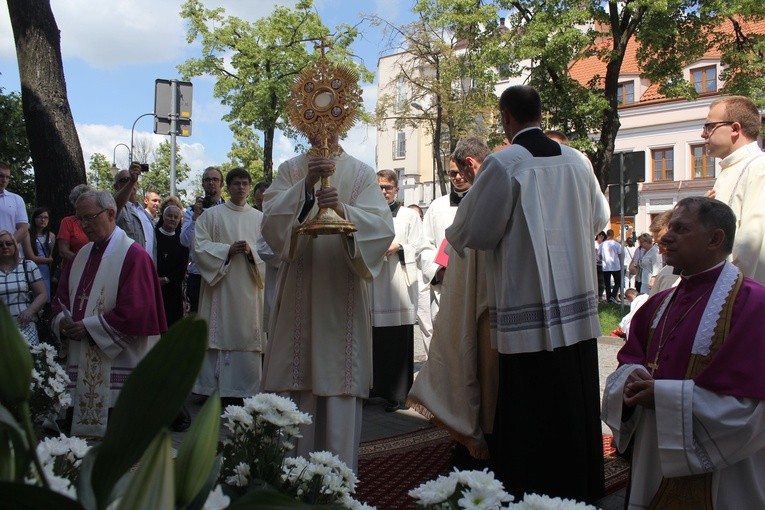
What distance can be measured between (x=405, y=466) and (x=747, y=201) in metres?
2.76

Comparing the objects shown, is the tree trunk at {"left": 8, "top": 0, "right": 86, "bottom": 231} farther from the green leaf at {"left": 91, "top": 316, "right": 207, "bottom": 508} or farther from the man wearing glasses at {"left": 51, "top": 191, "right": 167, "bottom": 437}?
the green leaf at {"left": 91, "top": 316, "right": 207, "bottom": 508}

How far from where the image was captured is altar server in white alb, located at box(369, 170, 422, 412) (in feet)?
23.4

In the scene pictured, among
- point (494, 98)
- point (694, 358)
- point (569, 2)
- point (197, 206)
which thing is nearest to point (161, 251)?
point (197, 206)

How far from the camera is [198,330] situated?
83 centimetres

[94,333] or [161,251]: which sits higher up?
[161,251]

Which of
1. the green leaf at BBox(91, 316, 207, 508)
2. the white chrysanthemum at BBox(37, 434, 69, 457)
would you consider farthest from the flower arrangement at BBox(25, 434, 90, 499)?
the green leaf at BBox(91, 316, 207, 508)

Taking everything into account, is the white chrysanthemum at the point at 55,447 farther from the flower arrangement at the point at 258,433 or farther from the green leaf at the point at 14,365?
the green leaf at the point at 14,365

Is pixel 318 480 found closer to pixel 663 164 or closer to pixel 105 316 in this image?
pixel 105 316

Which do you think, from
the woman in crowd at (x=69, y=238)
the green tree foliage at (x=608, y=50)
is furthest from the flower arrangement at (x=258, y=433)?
the green tree foliage at (x=608, y=50)

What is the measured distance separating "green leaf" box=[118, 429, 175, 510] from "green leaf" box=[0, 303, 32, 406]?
0.22 meters

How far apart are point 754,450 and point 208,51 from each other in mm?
27680

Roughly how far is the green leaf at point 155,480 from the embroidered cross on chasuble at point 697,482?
2.77 m

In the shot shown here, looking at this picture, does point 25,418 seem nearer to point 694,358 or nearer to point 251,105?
point 694,358

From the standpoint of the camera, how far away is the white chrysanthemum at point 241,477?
163cm
